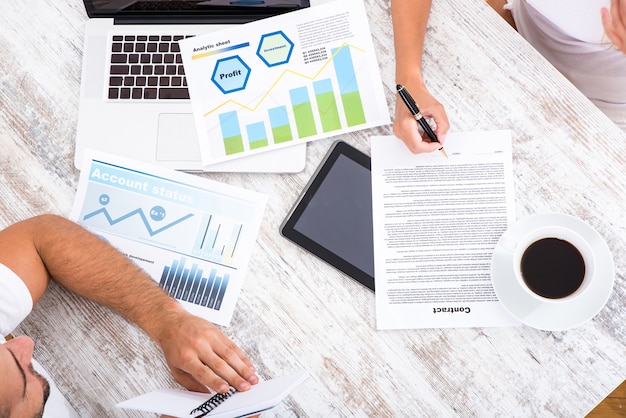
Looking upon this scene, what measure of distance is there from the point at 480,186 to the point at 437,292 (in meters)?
0.18

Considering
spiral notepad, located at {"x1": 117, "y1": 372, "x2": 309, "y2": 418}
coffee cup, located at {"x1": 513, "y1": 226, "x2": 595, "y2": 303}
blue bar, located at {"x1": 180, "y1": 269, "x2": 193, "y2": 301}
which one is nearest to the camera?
spiral notepad, located at {"x1": 117, "y1": 372, "x2": 309, "y2": 418}

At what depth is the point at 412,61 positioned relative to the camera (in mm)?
952

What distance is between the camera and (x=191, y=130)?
1.00 metres

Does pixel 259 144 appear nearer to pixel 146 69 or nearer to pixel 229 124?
pixel 229 124

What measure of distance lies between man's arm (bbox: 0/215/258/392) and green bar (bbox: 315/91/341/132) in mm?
372

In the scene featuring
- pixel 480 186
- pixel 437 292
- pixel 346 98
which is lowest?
pixel 437 292

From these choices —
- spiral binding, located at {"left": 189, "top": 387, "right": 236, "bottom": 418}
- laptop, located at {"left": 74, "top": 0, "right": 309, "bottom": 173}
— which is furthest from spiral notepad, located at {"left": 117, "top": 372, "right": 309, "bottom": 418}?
laptop, located at {"left": 74, "top": 0, "right": 309, "bottom": 173}

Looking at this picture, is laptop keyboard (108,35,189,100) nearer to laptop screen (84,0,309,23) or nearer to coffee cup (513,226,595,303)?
laptop screen (84,0,309,23)

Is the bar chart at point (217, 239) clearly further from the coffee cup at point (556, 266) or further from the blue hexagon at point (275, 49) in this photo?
the coffee cup at point (556, 266)

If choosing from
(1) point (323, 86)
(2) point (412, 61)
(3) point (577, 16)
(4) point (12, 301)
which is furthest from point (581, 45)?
(4) point (12, 301)

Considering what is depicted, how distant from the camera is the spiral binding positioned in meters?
0.81

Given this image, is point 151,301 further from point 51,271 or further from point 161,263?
point 51,271

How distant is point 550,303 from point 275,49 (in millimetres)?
585

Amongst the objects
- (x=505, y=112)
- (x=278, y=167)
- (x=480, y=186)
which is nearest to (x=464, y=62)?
(x=505, y=112)
